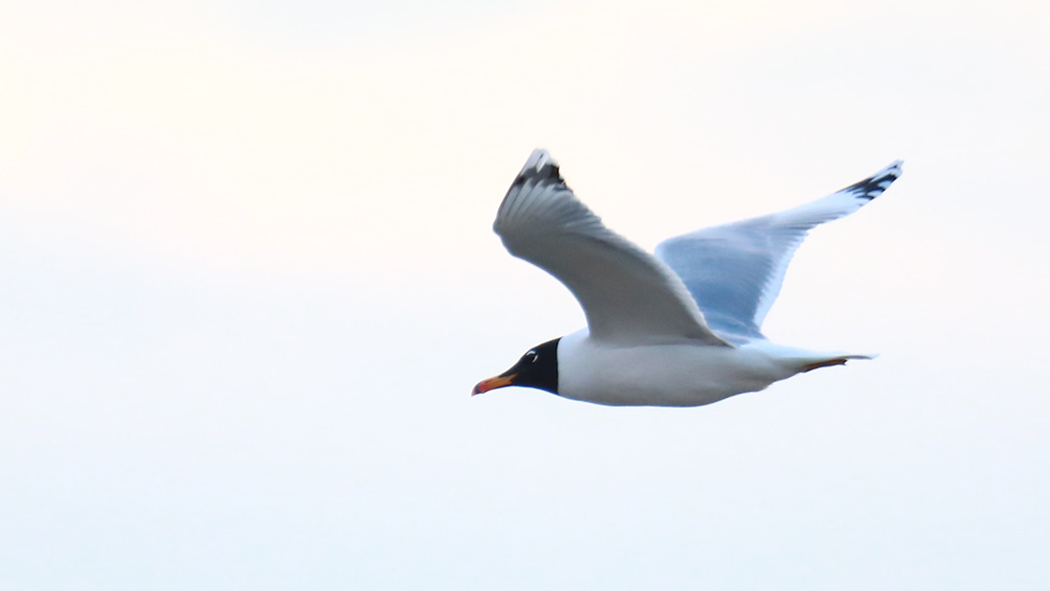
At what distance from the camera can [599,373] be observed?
7734mm

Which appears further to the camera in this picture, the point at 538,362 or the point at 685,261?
the point at 685,261

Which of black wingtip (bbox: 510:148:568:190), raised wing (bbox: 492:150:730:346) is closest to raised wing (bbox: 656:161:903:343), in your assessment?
raised wing (bbox: 492:150:730:346)

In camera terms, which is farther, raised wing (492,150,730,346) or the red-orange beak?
the red-orange beak

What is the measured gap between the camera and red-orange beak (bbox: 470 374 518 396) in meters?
8.41

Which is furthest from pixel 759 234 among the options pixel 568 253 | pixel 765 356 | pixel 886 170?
pixel 568 253

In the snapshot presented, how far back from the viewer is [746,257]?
9281 mm

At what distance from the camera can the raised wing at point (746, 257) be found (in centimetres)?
849

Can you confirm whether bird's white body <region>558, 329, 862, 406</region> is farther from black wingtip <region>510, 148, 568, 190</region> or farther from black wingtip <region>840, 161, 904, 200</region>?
black wingtip <region>840, 161, 904, 200</region>

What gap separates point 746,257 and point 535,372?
1.85m

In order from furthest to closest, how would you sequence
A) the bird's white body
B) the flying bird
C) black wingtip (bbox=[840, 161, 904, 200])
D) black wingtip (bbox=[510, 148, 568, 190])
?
black wingtip (bbox=[840, 161, 904, 200]) → the bird's white body → the flying bird → black wingtip (bbox=[510, 148, 568, 190])

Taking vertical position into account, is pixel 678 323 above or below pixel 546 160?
below

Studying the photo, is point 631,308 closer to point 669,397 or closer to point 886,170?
point 669,397

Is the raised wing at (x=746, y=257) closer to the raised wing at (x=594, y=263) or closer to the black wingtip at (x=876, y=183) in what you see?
the black wingtip at (x=876, y=183)

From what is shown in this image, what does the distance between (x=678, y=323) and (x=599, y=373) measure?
0.59 meters
